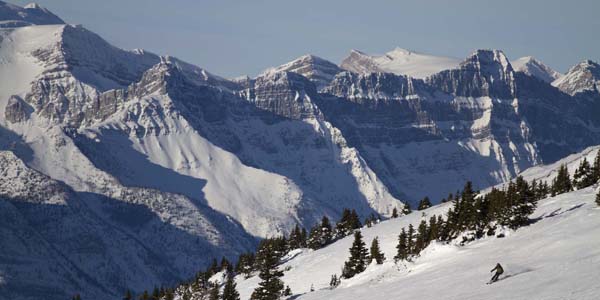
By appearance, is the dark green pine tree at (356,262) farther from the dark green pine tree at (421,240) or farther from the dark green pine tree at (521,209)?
the dark green pine tree at (521,209)

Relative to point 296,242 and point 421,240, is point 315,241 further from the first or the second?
point 421,240

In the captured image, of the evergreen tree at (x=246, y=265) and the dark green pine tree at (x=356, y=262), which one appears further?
the evergreen tree at (x=246, y=265)

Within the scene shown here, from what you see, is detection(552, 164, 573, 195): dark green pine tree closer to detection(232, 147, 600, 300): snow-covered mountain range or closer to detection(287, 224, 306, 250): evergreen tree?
detection(232, 147, 600, 300): snow-covered mountain range

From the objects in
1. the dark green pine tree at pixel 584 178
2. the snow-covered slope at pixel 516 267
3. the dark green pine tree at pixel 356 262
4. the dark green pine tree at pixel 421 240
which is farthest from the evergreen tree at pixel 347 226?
the snow-covered slope at pixel 516 267

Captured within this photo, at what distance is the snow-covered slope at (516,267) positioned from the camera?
200ft

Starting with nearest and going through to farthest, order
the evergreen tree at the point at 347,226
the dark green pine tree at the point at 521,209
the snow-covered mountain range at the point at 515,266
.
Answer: the snow-covered mountain range at the point at 515,266 → the dark green pine tree at the point at 521,209 → the evergreen tree at the point at 347,226

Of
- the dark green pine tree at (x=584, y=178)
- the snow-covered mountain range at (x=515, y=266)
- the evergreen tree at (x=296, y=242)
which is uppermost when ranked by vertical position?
the evergreen tree at (x=296, y=242)

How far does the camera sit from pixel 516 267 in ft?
228

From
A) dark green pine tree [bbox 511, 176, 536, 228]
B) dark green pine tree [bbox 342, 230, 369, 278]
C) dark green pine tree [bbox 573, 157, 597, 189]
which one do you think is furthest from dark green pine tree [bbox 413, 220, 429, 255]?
dark green pine tree [bbox 573, 157, 597, 189]

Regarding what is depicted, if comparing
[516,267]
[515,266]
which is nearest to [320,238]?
[515,266]

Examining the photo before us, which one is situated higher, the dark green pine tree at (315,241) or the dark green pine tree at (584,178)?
the dark green pine tree at (315,241)

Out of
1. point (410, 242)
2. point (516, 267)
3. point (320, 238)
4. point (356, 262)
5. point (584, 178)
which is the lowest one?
point (516, 267)

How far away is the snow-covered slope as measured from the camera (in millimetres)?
60906

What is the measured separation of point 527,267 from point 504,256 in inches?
271
